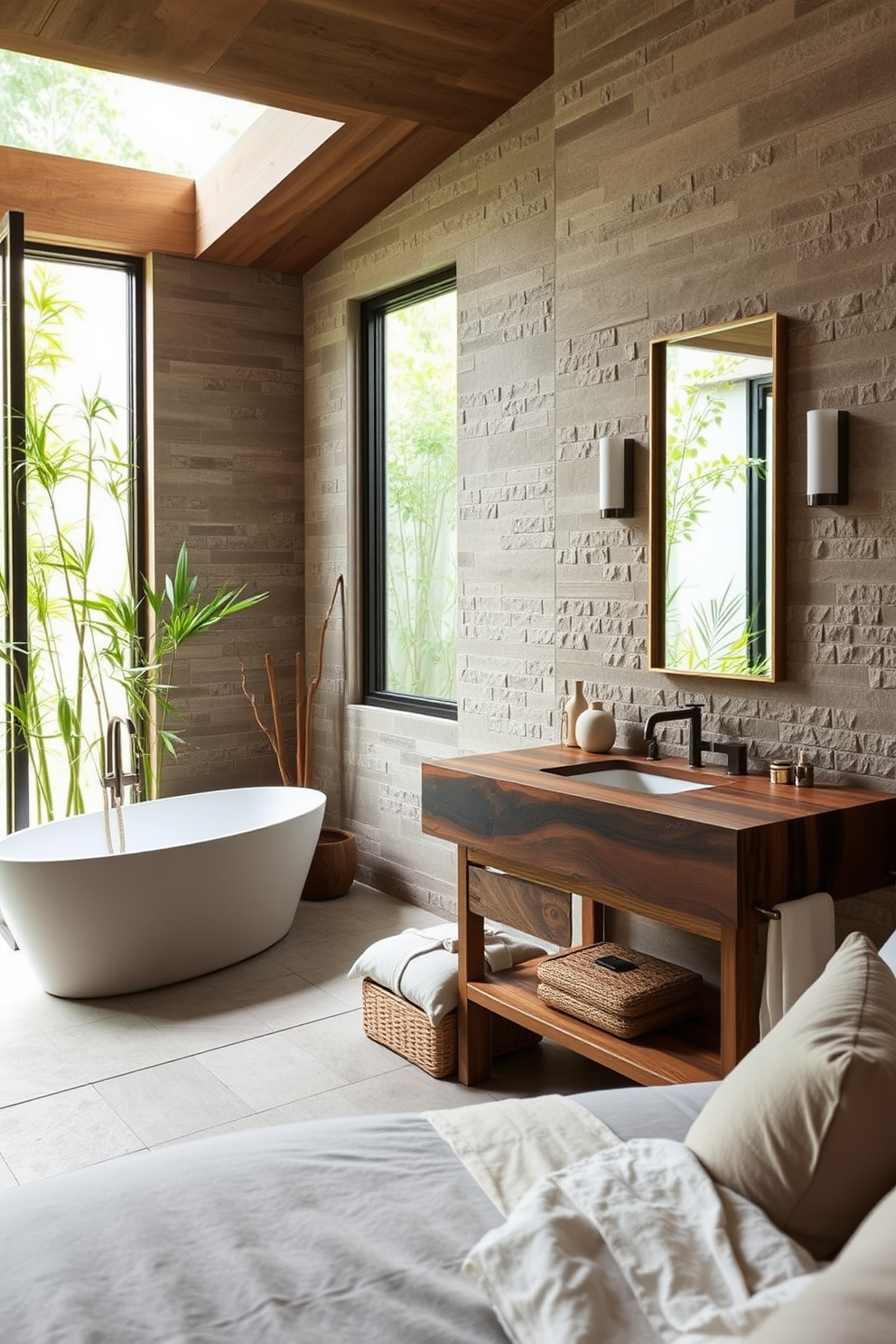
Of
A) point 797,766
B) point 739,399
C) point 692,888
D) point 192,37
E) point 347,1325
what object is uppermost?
point 192,37

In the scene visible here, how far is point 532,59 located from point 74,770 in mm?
3221

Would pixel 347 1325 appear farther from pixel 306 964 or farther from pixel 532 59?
pixel 532 59

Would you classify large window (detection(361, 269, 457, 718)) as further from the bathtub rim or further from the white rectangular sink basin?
the white rectangular sink basin

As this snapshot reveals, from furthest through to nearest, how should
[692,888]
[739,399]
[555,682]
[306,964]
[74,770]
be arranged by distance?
[74,770], [306,964], [555,682], [739,399], [692,888]

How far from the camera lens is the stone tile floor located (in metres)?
2.92

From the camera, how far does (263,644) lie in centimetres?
554

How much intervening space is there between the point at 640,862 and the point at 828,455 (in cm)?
107

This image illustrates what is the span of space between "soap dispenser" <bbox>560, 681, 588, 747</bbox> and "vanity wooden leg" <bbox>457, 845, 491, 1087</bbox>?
505 mm

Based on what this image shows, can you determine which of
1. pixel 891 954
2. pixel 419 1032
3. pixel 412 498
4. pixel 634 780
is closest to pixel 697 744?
pixel 634 780

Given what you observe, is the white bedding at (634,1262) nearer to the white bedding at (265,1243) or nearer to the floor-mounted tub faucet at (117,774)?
the white bedding at (265,1243)

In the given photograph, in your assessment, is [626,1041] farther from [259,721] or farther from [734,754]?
[259,721]

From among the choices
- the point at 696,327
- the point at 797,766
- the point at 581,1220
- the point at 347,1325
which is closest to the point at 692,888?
the point at 797,766

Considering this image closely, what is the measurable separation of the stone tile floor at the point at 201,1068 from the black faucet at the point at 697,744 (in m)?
0.91

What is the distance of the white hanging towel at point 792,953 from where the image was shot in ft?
7.81
